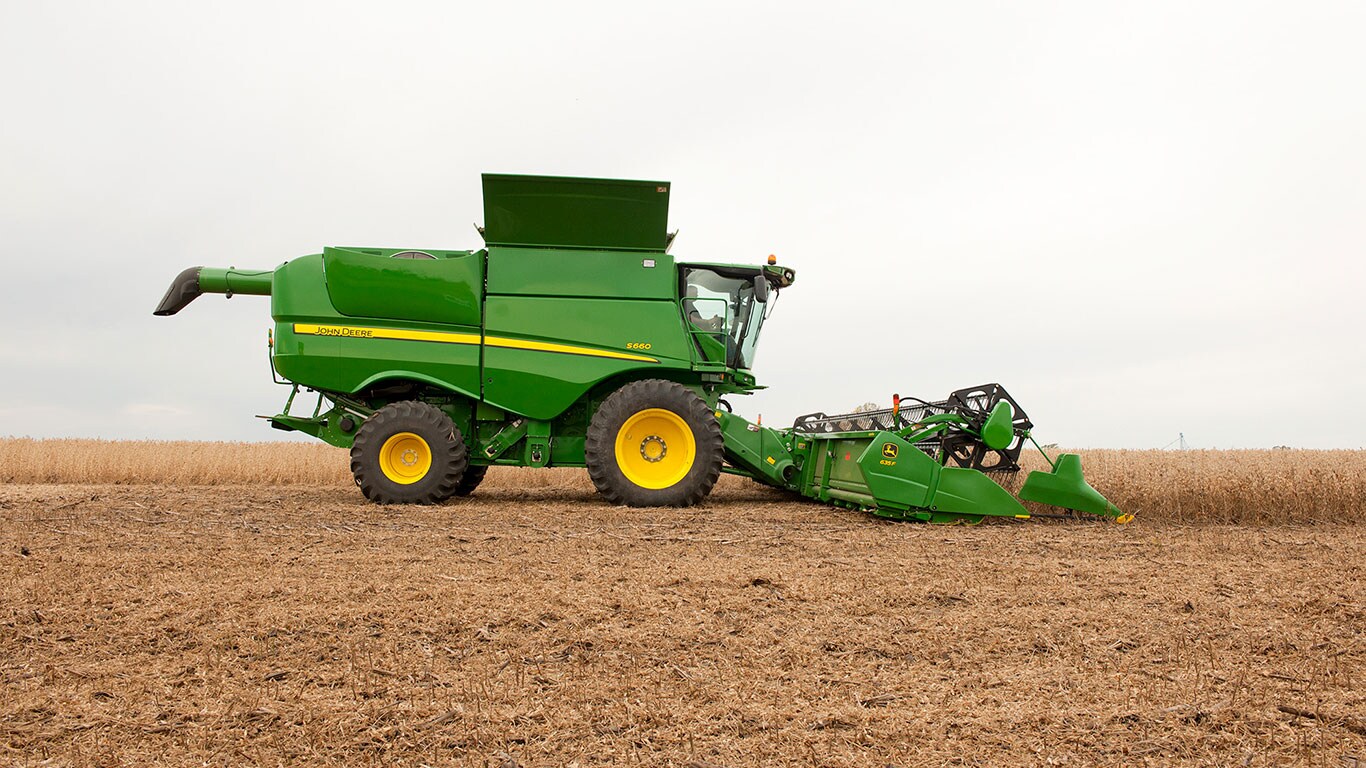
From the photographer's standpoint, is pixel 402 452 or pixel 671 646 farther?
pixel 402 452

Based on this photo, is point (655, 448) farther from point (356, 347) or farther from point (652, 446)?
point (356, 347)

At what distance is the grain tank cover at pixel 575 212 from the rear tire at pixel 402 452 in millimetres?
1846

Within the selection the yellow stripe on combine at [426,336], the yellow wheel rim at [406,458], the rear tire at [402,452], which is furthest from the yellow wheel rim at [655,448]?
the yellow wheel rim at [406,458]

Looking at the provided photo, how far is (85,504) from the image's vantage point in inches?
349

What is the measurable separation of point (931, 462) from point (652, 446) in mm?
2710

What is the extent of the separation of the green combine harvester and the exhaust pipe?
0.04 m

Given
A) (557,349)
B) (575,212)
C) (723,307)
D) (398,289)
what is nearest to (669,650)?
(557,349)

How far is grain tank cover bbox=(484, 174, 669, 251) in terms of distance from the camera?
872cm

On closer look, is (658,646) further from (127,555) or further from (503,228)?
(503,228)

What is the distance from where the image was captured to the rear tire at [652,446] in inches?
345

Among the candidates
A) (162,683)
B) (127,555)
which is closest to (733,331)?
(127,555)

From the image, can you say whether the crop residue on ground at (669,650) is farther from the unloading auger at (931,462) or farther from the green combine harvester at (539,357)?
the green combine harvester at (539,357)

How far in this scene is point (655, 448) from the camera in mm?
8953

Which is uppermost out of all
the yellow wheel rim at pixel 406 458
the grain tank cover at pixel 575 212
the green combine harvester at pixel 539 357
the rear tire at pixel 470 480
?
the grain tank cover at pixel 575 212
